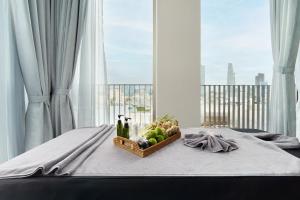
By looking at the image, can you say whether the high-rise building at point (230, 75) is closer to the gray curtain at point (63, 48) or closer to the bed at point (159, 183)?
the gray curtain at point (63, 48)

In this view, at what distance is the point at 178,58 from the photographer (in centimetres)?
309

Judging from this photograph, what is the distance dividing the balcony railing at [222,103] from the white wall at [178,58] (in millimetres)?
334

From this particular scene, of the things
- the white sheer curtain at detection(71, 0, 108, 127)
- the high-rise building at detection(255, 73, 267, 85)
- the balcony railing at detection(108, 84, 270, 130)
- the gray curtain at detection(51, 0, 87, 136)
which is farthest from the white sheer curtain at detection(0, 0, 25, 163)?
the high-rise building at detection(255, 73, 267, 85)

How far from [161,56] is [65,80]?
1129 millimetres

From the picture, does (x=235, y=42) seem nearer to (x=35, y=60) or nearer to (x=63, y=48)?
(x=63, y=48)

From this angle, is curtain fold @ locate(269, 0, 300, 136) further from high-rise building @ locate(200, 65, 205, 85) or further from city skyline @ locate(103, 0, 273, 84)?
high-rise building @ locate(200, 65, 205, 85)

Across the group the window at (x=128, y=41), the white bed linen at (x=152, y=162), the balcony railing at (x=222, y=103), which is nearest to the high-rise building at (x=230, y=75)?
the balcony railing at (x=222, y=103)

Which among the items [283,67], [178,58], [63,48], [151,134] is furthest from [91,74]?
[283,67]

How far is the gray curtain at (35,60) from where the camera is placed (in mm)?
2504

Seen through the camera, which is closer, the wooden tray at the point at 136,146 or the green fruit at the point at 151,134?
the wooden tray at the point at 136,146

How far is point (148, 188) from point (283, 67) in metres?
2.66

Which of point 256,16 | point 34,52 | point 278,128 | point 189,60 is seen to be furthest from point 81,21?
point 278,128

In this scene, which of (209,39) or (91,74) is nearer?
(91,74)

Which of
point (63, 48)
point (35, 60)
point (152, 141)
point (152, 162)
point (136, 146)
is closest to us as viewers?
point (152, 162)
